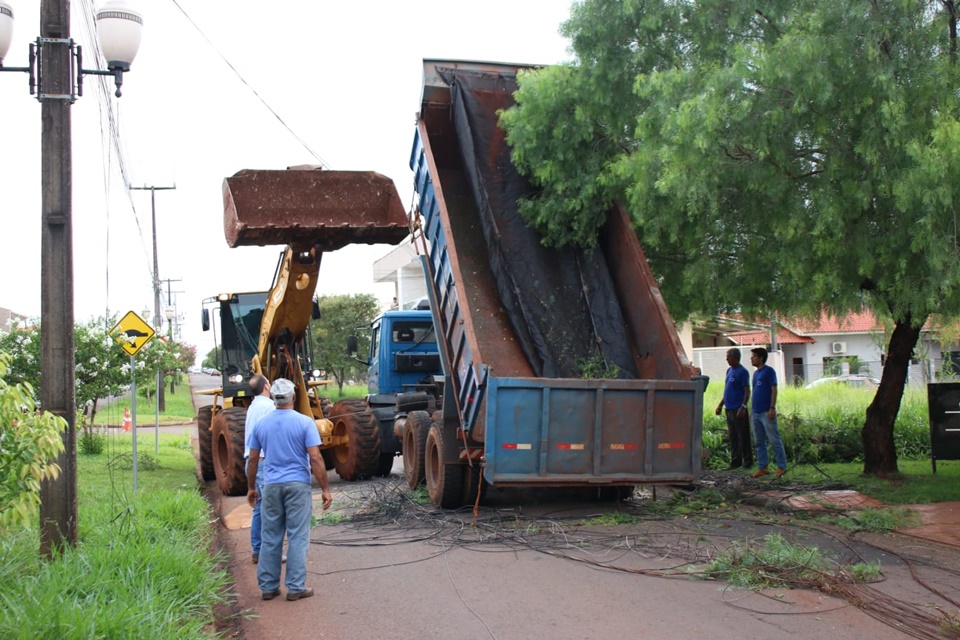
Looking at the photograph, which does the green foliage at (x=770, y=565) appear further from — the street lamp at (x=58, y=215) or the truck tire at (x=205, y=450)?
the truck tire at (x=205, y=450)

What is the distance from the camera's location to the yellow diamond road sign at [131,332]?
13070mm

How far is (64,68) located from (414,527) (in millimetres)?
5485

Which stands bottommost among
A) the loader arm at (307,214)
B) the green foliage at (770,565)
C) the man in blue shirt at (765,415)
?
the green foliage at (770,565)

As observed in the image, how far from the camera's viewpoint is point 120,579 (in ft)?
20.0

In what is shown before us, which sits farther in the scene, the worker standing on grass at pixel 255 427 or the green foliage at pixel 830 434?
the green foliage at pixel 830 434

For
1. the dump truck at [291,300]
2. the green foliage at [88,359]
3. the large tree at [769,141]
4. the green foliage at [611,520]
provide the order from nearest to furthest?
the large tree at [769,141] < the green foliage at [611,520] < the dump truck at [291,300] < the green foliage at [88,359]

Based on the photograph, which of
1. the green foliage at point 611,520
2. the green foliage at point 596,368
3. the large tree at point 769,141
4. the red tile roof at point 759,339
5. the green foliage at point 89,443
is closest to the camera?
the large tree at point 769,141

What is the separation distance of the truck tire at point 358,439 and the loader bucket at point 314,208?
3.10m

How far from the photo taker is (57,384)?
6.87 metres

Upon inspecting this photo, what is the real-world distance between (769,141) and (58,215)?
597cm

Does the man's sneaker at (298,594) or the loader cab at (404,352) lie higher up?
the loader cab at (404,352)

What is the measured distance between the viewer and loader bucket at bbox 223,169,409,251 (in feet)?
37.2

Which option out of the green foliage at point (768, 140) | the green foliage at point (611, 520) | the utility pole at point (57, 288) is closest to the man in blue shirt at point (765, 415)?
the green foliage at point (768, 140)

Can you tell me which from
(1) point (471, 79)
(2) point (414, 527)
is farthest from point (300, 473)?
(1) point (471, 79)
